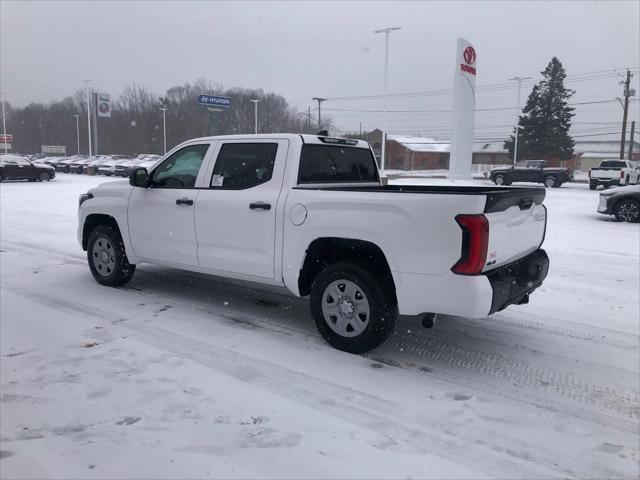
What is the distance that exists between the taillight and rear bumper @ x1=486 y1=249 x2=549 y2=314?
23 cm

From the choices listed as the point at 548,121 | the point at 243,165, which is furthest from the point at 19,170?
the point at 548,121

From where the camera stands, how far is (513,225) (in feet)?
14.1

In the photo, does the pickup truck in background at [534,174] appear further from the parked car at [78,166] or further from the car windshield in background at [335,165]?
the parked car at [78,166]

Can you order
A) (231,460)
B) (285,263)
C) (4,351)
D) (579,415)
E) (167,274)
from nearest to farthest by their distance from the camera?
(231,460) → (579,415) → (4,351) → (285,263) → (167,274)

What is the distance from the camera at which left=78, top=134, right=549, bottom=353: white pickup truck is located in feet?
12.9

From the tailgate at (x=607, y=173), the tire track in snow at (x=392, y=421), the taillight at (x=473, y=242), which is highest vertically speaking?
the tailgate at (x=607, y=173)

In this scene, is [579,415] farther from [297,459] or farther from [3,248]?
[3,248]

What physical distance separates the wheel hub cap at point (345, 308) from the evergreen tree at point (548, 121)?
6293cm

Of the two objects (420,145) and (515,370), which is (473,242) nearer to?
(515,370)

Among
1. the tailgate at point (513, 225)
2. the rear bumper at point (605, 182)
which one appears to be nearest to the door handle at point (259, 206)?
the tailgate at point (513, 225)

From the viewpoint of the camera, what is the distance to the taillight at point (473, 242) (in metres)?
3.77

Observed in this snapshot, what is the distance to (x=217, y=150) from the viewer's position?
561cm

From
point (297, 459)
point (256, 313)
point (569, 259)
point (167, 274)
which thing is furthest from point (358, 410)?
point (569, 259)

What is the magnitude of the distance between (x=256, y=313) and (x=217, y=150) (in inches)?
71.2
